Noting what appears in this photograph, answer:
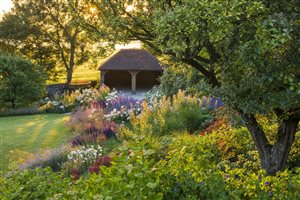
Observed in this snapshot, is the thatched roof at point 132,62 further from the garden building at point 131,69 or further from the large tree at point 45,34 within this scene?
the large tree at point 45,34

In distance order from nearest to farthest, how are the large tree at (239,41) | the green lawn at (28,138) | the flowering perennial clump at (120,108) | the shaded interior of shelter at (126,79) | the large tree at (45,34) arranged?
the large tree at (239,41), the green lawn at (28,138), the flowering perennial clump at (120,108), the large tree at (45,34), the shaded interior of shelter at (126,79)

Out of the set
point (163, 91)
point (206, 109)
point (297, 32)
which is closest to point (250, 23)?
point (297, 32)

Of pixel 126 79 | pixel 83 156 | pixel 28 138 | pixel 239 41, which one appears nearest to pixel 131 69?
pixel 126 79

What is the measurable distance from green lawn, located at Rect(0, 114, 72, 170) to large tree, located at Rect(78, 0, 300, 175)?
6.01m

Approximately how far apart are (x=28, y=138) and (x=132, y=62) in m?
15.3

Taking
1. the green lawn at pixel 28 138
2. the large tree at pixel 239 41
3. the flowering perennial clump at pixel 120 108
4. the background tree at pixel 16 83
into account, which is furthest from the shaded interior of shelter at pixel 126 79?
the large tree at pixel 239 41

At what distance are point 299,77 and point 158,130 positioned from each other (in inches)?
267

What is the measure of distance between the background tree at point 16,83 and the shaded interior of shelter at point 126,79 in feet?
26.6

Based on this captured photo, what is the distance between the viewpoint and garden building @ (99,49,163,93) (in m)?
26.4

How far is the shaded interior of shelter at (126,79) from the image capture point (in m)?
29.7

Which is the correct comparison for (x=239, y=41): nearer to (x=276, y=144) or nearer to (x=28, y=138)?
(x=276, y=144)

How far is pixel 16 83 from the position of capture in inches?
860

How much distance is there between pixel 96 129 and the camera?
483 inches

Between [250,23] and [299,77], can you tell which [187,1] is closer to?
[250,23]
